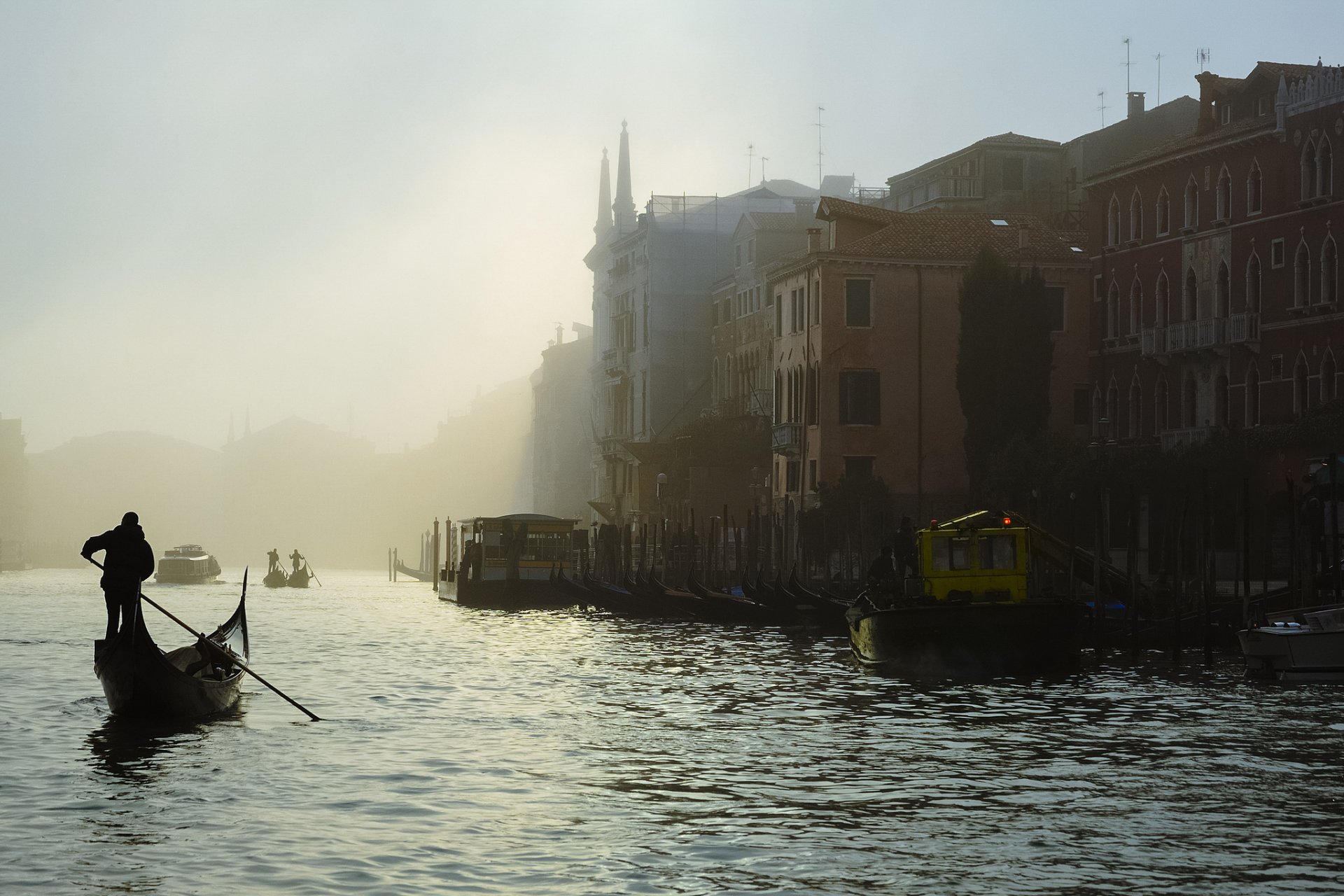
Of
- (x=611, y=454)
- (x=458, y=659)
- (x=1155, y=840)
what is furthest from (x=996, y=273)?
(x=1155, y=840)

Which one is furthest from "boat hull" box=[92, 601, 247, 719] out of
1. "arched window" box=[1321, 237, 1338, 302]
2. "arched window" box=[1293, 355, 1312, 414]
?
"arched window" box=[1321, 237, 1338, 302]

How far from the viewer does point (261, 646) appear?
34344 millimetres

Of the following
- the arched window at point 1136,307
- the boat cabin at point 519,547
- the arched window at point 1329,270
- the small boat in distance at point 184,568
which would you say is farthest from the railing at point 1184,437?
the small boat in distance at point 184,568

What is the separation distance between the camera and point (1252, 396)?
3884cm

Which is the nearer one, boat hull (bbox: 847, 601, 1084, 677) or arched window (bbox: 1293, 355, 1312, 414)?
boat hull (bbox: 847, 601, 1084, 677)

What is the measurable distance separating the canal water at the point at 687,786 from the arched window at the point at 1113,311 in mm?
19672

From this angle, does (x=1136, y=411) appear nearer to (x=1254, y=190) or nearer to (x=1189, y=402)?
(x=1189, y=402)

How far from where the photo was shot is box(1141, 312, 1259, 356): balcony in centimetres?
3875

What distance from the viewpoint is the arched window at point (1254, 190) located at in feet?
128

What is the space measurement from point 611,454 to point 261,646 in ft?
117

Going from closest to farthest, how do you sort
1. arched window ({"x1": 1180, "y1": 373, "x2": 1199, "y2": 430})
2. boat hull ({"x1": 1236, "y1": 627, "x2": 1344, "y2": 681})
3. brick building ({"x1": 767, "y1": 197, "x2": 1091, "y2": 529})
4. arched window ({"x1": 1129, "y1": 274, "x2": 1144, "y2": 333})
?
boat hull ({"x1": 1236, "y1": 627, "x2": 1344, "y2": 681}), arched window ({"x1": 1180, "y1": 373, "x2": 1199, "y2": 430}), arched window ({"x1": 1129, "y1": 274, "x2": 1144, "y2": 333}), brick building ({"x1": 767, "y1": 197, "x2": 1091, "y2": 529})

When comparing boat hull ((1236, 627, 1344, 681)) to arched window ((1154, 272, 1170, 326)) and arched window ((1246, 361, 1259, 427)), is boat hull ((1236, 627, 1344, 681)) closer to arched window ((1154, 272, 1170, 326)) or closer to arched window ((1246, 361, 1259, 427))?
arched window ((1246, 361, 1259, 427))

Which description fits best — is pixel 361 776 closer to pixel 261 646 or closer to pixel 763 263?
pixel 261 646

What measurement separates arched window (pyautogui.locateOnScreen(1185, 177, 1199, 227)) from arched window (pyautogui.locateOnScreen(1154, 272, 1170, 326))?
1.61 metres
